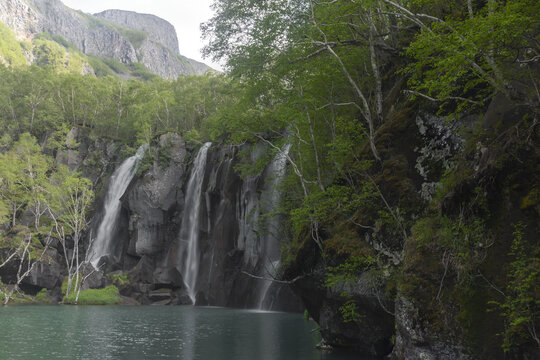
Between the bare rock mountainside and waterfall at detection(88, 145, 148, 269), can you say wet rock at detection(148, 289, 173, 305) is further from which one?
the bare rock mountainside

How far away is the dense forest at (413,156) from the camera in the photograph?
7340mm

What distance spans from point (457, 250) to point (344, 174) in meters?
5.55

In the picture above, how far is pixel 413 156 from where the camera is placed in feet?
39.7

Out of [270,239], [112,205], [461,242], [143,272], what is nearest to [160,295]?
[143,272]

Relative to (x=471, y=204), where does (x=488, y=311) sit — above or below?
below

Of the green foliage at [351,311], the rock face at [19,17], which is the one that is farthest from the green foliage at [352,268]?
the rock face at [19,17]

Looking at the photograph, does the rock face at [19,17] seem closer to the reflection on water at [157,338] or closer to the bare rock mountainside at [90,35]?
the bare rock mountainside at [90,35]

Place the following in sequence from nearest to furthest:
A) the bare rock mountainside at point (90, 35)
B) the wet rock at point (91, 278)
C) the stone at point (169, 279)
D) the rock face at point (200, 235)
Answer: the rock face at point (200, 235), the wet rock at point (91, 278), the stone at point (169, 279), the bare rock mountainside at point (90, 35)

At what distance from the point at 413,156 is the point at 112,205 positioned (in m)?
37.5

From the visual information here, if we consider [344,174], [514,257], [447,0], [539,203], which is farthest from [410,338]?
[447,0]

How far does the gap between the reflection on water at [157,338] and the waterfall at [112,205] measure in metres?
16.6

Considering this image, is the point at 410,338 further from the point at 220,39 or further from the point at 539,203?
the point at 220,39

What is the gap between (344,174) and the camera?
1334 centimetres

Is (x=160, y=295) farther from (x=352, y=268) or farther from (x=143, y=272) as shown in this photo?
(x=352, y=268)
